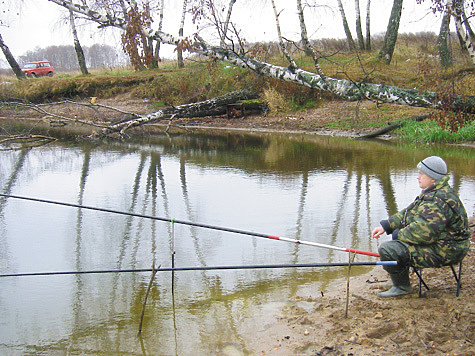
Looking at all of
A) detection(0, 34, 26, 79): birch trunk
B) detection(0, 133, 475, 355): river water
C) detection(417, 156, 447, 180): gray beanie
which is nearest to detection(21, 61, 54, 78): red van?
detection(0, 34, 26, 79): birch trunk

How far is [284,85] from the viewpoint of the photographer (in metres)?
22.2

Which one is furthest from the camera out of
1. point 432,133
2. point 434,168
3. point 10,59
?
point 10,59

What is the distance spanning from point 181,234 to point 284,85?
1582 cm

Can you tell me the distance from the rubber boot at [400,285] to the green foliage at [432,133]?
10.6 meters

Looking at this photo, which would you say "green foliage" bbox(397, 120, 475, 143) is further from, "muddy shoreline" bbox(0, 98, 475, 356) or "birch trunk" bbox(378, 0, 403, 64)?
"muddy shoreline" bbox(0, 98, 475, 356)

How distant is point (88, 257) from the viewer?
20.9 feet

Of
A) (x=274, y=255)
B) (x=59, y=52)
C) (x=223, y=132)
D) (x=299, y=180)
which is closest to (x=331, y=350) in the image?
(x=274, y=255)

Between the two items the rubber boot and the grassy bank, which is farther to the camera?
the grassy bank

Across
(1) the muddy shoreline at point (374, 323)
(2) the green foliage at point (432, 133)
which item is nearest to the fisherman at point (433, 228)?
(1) the muddy shoreline at point (374, 323)

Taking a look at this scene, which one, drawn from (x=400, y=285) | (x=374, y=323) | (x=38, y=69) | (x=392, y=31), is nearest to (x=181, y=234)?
(x=400, y=285)

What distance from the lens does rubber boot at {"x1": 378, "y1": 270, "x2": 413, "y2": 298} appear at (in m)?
4.46

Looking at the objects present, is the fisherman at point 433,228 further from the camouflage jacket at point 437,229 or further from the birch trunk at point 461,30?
the birch trunk at point 461,30

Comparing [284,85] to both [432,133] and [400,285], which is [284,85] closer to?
[432,133]

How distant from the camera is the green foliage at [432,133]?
575 inches
